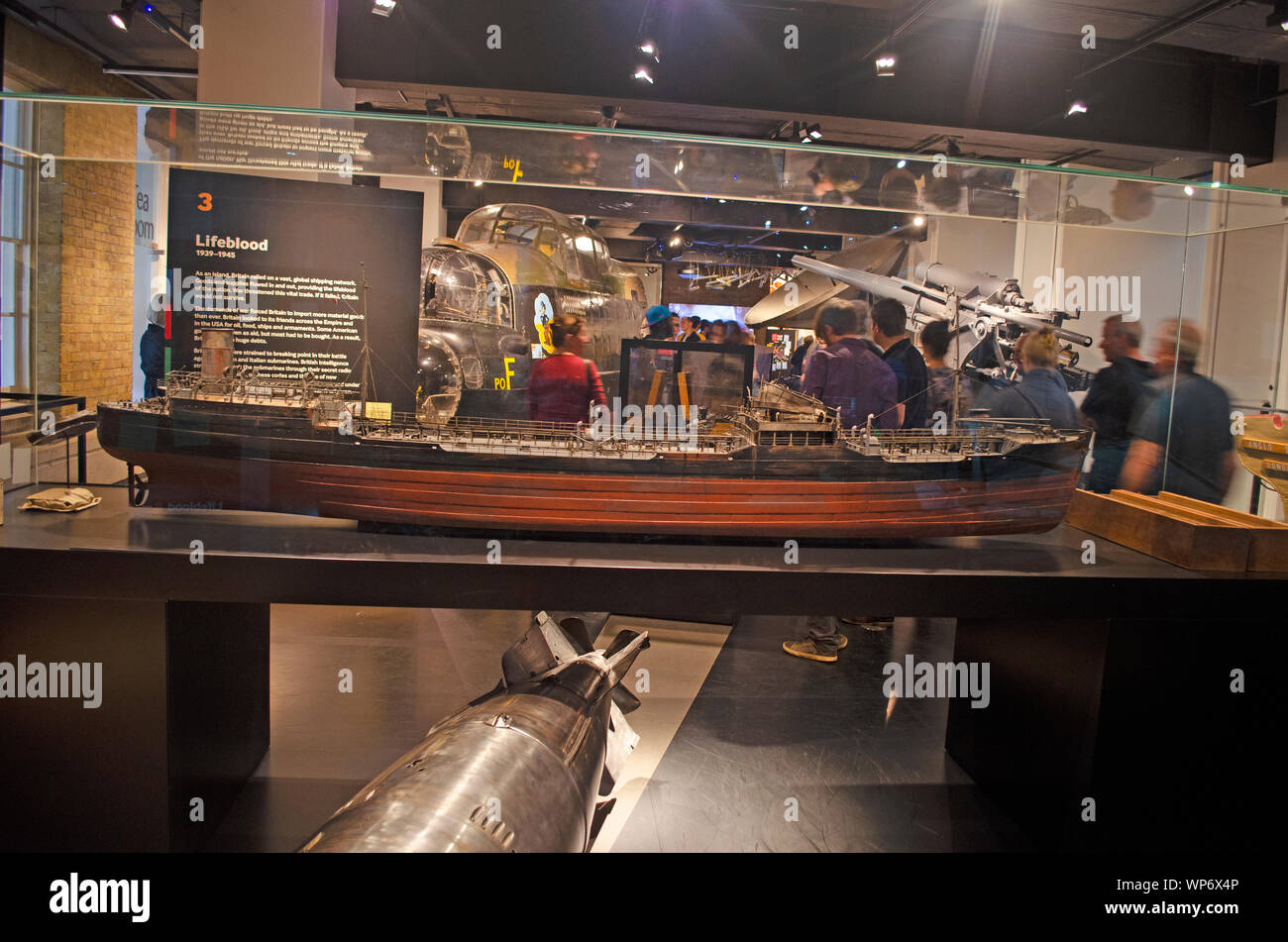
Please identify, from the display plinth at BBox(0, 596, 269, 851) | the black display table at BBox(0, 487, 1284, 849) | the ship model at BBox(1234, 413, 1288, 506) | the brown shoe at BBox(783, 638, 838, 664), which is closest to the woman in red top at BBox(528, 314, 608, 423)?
the black display table at BBox(0, 487, 1284, 849)

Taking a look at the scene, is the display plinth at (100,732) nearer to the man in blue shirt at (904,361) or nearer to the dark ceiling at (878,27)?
the man in blue shirt at (904,361)

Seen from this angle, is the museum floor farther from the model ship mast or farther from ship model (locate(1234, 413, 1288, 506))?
ship model (locate(1234, 413, 1288, 506))

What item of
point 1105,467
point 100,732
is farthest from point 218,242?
point 1105,467

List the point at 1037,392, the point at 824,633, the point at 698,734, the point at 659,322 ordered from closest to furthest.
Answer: the point at 659,322 < the point at 1037,392 < the point at 698,734 < the point at 824,633

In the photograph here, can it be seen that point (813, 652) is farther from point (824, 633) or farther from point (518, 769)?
point (518, 769)

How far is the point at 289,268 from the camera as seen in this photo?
13.2ft

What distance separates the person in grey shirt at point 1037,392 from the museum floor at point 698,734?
250 centimetres

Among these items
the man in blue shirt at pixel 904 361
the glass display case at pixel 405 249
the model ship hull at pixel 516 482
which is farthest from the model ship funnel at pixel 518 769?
the man in blue shirt at pixel 904 361

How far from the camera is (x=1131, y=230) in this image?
4.53 m

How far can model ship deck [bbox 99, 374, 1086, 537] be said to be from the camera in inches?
158

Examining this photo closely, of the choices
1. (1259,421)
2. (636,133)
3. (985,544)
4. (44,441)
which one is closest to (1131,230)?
(1259,421)

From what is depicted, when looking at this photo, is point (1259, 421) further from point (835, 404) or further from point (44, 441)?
point (44, 441)

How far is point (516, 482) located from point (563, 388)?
55 centimetres

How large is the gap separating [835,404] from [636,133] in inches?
70.8
